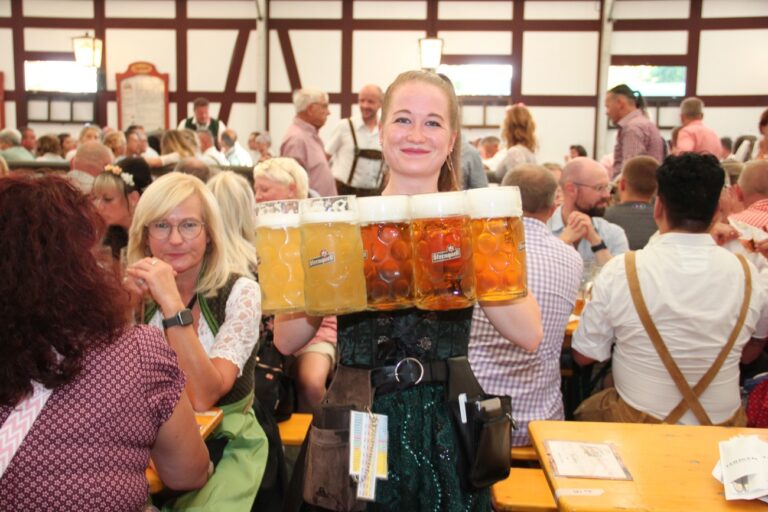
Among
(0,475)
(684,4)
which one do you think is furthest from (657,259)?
(684,4)

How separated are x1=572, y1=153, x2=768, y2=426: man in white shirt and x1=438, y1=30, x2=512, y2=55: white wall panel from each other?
10.2 metres

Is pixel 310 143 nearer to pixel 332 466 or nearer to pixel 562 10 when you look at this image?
pixel 332 466

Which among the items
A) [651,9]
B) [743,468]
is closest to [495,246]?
[743,468]

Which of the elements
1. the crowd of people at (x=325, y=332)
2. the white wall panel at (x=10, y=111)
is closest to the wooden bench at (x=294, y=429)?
the crowd of people at (x=325, y=332)

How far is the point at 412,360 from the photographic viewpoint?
1.45 m

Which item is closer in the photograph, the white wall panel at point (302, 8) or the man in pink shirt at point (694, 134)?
the man in pink shirt at point (694, 134)

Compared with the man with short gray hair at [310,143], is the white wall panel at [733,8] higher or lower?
higher

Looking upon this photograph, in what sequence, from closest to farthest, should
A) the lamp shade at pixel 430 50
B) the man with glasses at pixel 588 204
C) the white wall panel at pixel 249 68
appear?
the man with glasses at pixel 588 204, the lamp shade at pixel 430 50, the white wall panel at pixel 249 68

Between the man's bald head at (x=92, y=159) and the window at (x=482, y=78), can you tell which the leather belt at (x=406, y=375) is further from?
the window at (x=482, y=78)

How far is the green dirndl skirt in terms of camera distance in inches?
75.4

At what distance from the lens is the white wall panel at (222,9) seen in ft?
40.6

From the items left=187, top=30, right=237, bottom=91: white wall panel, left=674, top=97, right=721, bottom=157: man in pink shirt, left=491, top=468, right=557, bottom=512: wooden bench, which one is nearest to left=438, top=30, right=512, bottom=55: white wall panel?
left=187, top=30, right=237, bottom=91: white wall panel

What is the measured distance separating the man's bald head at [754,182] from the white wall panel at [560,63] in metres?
9.22

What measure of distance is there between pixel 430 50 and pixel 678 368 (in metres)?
6.67
